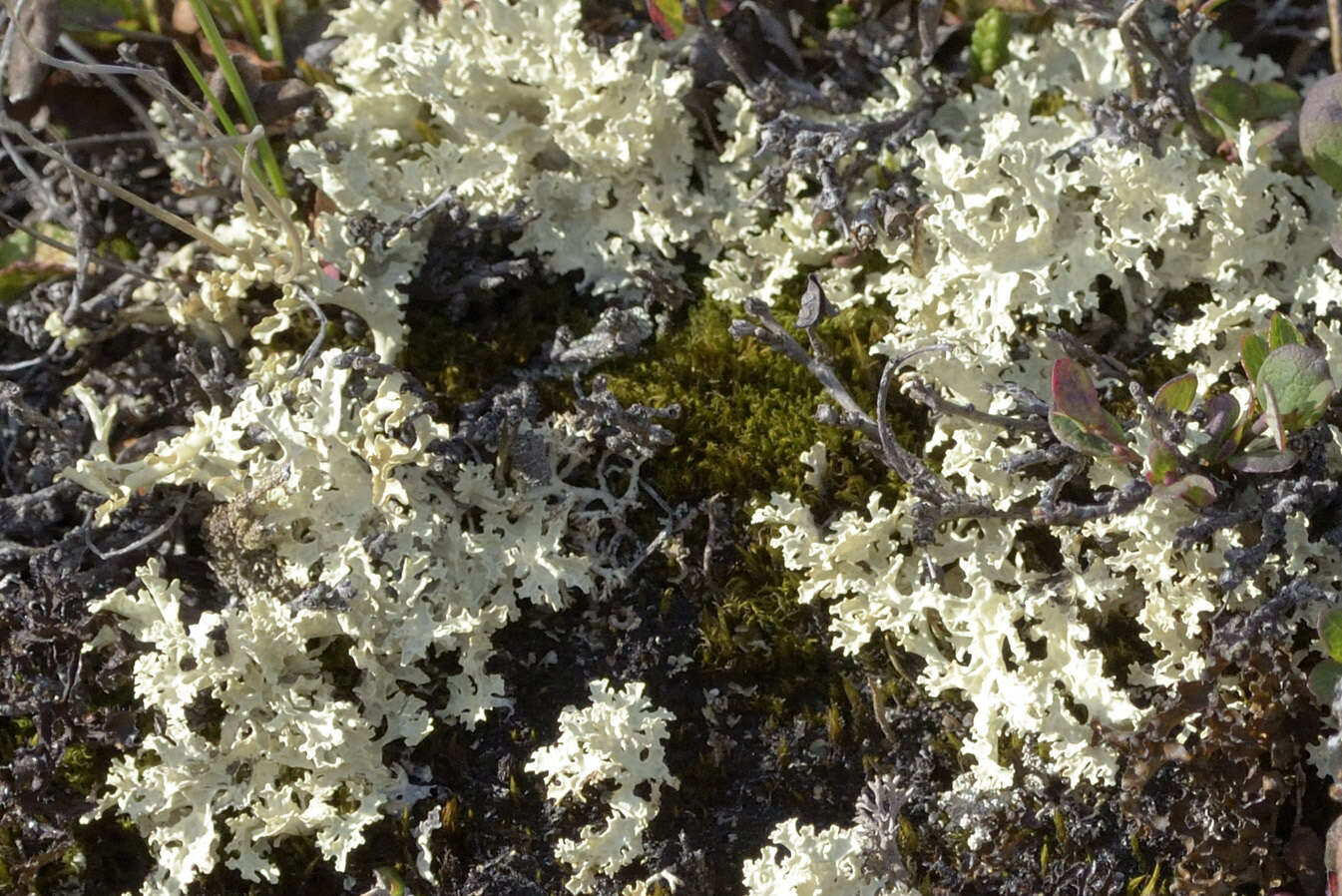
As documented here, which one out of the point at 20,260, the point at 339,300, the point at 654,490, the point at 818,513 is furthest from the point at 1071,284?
the point at 20,260

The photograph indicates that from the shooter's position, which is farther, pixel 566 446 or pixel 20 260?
pixel 20 260

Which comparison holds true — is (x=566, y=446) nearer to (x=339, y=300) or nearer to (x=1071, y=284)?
(x=339, y=300)

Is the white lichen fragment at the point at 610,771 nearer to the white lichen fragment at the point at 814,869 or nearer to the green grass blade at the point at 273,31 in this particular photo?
the white lichen fragment at the point at 814,869

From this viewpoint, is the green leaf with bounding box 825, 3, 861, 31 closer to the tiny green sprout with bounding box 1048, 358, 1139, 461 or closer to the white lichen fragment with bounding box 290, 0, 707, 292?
the white lichen fragment with bounding box 290, 0, 707, 292

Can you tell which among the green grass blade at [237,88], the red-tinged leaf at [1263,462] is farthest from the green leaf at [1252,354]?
the green grass blade at [237,88]

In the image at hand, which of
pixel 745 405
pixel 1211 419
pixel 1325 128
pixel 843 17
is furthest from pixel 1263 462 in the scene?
pixel 843 17
